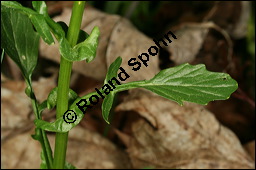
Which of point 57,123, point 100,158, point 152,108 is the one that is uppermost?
point 57,123

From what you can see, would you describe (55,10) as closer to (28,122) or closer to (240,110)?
(28,122)

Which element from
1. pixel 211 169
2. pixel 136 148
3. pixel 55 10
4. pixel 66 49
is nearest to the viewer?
pixel 66 49

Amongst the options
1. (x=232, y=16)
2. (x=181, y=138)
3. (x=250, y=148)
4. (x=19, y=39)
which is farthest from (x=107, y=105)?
(x=232, y=16)

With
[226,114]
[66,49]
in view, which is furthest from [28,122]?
[66,49]

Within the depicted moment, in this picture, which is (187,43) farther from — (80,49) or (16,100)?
(80,49)

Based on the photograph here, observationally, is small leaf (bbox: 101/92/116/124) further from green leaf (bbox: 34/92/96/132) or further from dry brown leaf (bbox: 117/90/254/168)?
dry brown leaf (bbox: 117/90/254/168)

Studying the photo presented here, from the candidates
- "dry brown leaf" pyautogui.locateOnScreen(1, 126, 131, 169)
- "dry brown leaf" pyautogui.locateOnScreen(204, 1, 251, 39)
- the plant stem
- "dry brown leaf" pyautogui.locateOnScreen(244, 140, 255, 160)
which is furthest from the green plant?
"dry brown leaf" pyautogui.locateOnScreen(204, 1, 251, 39)

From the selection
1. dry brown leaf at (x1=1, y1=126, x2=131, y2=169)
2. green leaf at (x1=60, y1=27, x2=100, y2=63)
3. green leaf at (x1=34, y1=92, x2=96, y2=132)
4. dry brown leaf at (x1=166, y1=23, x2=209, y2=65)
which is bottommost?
dry brown leaf at (x1=1, y1=126, x2=131, y2=169)
